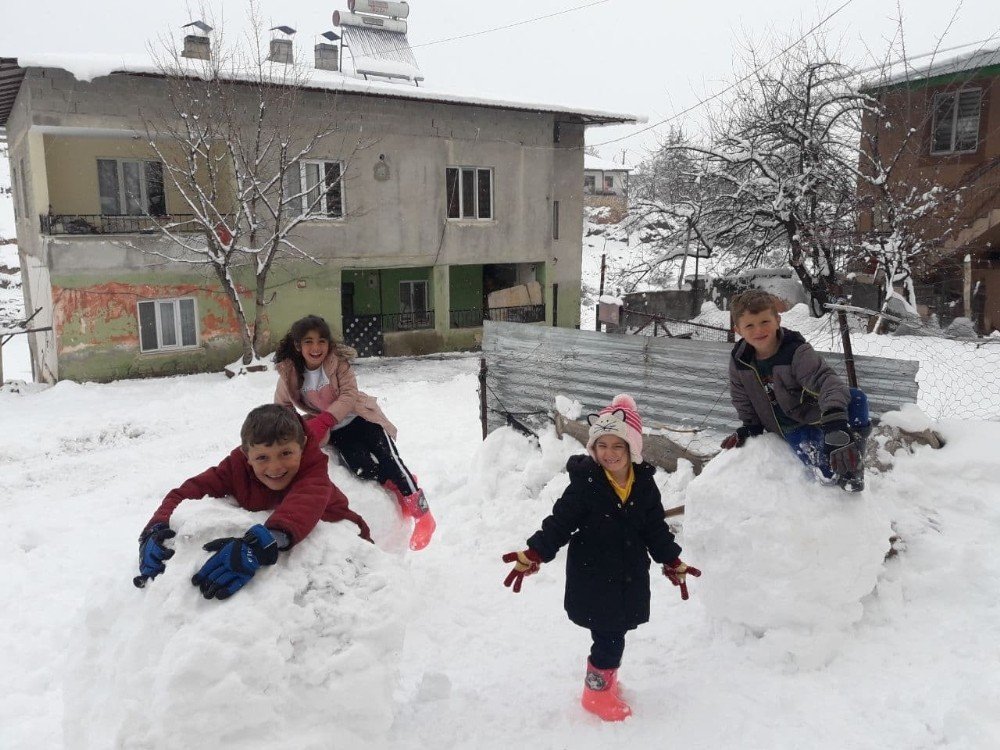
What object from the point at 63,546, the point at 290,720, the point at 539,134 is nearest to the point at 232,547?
the point at 290,720

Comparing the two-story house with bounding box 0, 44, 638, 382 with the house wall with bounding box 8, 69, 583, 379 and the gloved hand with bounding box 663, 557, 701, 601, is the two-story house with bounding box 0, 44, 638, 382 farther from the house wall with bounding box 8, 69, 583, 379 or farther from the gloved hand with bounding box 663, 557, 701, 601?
the gloved hand with bounding box 663, 557, 701, 601

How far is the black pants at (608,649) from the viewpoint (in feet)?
11.0

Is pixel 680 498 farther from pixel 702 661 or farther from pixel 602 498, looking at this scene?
pixel 602 498

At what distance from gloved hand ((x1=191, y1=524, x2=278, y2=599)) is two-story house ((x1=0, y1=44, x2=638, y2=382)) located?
1334cm

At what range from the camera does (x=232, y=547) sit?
7.73 feet

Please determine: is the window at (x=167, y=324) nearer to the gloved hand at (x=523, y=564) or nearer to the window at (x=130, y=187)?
the window at (x=130, y=187)

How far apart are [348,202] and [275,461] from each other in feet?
47.7

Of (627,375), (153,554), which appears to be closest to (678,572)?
(153,554)

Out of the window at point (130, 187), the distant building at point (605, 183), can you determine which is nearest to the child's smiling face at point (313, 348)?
the window at point (130, 187)

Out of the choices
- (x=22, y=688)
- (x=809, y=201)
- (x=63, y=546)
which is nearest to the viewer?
(x=22, y=688)

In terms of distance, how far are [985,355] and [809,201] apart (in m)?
7.72

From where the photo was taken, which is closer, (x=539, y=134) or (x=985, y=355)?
(x=985, y=355)

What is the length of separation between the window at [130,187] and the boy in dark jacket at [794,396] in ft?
46.9

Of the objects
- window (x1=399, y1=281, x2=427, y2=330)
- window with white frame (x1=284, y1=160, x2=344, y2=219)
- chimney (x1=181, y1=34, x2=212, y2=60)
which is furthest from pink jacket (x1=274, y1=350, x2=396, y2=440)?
window (x1=399, y1=281, x2=427, y2=330)
